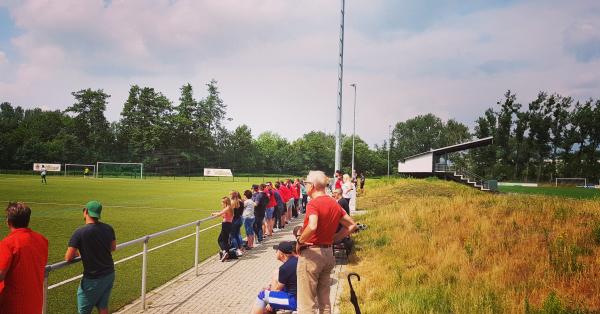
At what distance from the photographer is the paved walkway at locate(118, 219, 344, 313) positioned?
6270 millimetres

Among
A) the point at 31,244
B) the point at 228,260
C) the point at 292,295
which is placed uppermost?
the point at 31,244

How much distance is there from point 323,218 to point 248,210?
293 inches

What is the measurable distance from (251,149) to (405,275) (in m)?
93.3

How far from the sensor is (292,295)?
4.83 metres

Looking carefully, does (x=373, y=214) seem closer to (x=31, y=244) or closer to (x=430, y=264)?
(x=430, y=264)

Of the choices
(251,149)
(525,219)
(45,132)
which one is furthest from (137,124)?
(525,219)

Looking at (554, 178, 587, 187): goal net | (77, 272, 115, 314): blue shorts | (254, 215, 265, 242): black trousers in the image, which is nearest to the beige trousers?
(77, 272, 115, 314): blue shorts

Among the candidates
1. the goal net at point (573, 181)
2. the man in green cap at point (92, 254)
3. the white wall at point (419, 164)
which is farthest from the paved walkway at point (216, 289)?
the goal net at point (573, 181)

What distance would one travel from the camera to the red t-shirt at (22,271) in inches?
137

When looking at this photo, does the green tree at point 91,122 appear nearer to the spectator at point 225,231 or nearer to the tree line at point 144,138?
the tree line at point 144,138

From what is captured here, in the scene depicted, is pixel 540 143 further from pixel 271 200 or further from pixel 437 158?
pixel 271 200

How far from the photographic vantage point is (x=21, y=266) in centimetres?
355

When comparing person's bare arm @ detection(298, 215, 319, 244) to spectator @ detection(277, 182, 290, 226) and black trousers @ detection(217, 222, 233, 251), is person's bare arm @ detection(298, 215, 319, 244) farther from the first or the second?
spectator @ detection(277, 182, 290, 226)

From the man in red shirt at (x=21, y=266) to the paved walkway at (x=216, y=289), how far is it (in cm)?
260
